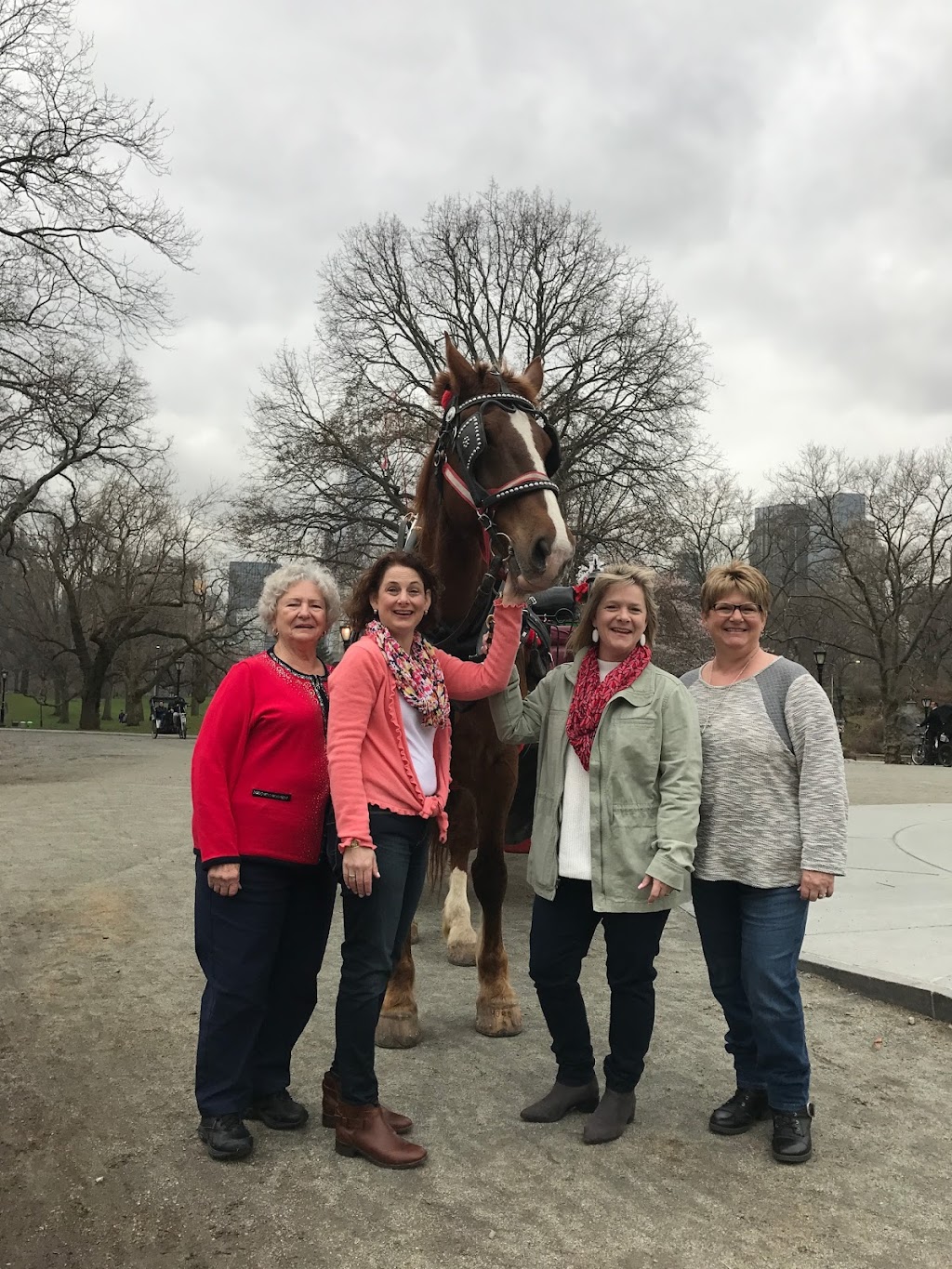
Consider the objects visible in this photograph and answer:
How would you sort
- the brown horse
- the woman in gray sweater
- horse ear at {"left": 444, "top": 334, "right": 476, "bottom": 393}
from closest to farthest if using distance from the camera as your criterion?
1. the woman in gray sweater
2. the brown horse
3. horse ear at {"left": 444, "top": 334, "right": 476, "bottom": 393}

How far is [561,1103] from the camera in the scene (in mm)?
3176

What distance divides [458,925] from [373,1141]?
2487 mm

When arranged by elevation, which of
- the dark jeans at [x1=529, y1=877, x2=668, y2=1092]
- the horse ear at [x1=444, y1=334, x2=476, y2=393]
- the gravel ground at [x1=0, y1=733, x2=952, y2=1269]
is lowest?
the gravel ground at [x1=0, y1=733, x2=952, y2=1269]

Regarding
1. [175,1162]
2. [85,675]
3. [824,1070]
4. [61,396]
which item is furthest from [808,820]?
[85,675]

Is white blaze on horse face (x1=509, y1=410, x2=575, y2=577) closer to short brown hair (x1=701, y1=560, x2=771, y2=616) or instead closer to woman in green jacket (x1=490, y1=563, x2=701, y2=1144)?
woman in green jacket (x1=490, y1=563, x2=701, y2=1144)

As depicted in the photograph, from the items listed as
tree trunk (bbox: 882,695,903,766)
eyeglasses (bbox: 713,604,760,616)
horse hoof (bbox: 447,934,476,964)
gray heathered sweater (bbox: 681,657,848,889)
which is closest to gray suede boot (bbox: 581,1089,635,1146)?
gray heathered sweater (bbox: 681,657,848,889)

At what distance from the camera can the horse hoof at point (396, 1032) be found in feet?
12.5

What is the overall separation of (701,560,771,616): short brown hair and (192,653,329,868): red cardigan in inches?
53.9

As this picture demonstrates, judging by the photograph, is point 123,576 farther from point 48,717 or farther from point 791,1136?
point 791,1136

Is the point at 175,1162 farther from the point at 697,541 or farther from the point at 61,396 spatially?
the point at 697,541

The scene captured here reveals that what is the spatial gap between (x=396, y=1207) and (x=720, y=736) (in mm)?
1695

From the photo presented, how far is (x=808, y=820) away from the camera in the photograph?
2920mm

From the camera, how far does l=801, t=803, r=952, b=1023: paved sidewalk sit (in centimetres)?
449

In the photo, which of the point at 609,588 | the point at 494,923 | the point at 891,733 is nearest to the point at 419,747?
the point at 609,588
